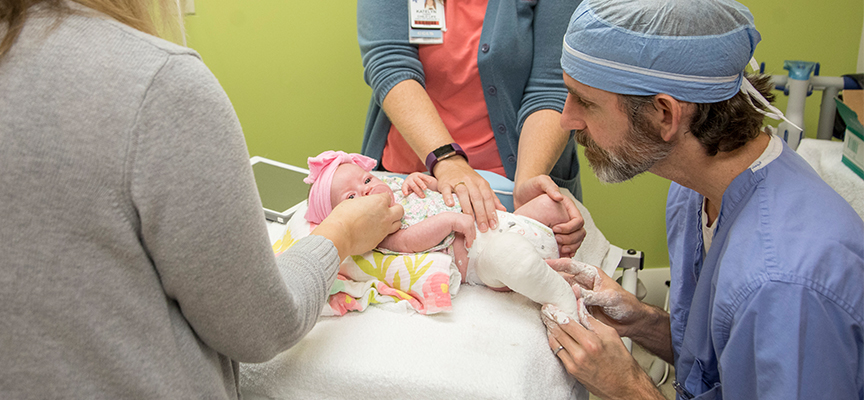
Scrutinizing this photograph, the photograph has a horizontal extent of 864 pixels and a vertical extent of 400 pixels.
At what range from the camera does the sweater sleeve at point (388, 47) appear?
174 centimetres

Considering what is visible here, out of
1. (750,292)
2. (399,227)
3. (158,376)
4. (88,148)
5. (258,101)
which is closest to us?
(88,148)

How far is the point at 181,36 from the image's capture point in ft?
2.90

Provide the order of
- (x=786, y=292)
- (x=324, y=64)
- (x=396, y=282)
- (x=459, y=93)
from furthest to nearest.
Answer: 1. (x=324, y=64)
2. (x=459, y=93)
3. (x=396, y=282)
4. (x=786, y=292)

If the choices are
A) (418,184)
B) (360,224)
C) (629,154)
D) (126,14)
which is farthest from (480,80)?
(126,14)

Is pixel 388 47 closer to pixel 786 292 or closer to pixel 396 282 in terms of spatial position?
pixel 396 282

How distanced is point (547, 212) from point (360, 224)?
1.80ft

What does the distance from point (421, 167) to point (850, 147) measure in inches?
51.4

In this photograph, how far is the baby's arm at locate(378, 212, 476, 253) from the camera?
4.66ft

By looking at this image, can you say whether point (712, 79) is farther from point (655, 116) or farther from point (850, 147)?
point (850, 147)

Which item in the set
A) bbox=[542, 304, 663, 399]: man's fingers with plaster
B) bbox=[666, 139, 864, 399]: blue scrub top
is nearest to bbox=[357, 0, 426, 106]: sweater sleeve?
bbox=[542, 304, 663, 399]: man's fingers with plaster

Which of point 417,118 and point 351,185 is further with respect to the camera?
point 417,118

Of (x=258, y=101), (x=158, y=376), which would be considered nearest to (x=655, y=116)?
(x=158, y=376)

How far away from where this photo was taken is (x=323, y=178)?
5.11ft

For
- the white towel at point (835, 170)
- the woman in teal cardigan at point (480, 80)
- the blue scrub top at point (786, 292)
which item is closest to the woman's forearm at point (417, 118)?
the woman in teal cardigan at point (480, 80)
